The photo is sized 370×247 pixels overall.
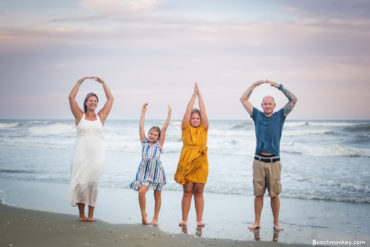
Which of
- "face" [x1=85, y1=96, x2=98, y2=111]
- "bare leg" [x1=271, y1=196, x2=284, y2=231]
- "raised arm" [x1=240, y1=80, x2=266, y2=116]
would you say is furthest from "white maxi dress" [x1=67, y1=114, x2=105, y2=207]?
"bare leg" [x1=271, y1=196, x2=284, y2=231]

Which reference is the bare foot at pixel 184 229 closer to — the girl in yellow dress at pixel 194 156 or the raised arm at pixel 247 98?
the girl in yellow dress at pixel 194 156

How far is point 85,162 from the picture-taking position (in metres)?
5.55

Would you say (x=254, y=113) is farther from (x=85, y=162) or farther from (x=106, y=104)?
(x=85, y=162)

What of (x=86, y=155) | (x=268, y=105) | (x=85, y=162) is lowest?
(x=85, y=162)

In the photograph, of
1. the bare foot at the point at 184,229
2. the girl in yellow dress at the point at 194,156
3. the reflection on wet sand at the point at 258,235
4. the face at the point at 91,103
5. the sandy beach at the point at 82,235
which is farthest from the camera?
the girl in yellow dress at the point at 194,156

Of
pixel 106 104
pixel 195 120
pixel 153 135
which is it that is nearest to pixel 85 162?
pixel 106 104

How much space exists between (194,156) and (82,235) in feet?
6.15

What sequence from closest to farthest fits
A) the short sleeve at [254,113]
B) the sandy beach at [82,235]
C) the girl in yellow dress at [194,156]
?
1. the sandy beach at [82,235]
2. the girl in yellow dress at [194,156]
3. the short sleeve at [254,113]

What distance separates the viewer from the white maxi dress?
5.53m

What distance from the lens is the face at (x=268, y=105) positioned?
564 cm

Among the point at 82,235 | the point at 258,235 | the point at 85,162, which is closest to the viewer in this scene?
the point at 82,235

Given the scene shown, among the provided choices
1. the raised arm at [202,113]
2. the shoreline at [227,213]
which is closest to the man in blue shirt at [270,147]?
the shoreline at [227,213]

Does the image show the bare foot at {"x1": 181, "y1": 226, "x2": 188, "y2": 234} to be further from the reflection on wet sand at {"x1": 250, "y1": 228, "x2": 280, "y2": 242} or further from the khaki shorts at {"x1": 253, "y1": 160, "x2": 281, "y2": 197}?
the khaki shorts at {"x1": 253, "y1": 160, "x2": 281, "y2": 197}

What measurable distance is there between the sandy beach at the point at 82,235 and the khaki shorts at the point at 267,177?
2.89 feet
